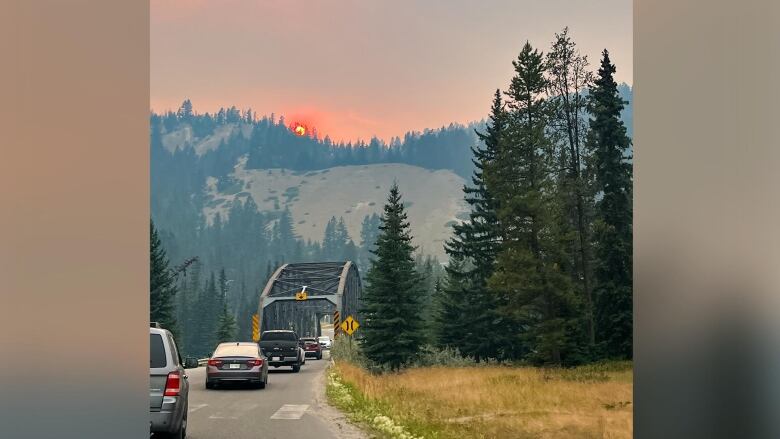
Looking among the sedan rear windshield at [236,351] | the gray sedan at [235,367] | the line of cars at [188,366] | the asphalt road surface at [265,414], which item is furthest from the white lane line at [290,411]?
the sedan rear windshield at [236,351]

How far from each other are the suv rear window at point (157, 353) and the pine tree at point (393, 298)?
77.0ft

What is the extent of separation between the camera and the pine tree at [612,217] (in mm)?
32812

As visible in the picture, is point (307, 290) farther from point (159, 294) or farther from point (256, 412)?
point (256, 412)

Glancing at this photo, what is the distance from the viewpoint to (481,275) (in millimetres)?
37969

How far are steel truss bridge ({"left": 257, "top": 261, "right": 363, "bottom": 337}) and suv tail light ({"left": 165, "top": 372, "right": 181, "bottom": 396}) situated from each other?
204ft

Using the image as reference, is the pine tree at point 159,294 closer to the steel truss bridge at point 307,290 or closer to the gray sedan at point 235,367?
the steel truss bridge at point 307,290

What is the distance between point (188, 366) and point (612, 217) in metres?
17.2

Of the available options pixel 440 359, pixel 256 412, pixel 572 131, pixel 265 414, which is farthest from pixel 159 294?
pixel 265 414

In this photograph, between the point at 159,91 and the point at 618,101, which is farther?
the point at 159,91

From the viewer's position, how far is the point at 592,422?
2262 centimetres

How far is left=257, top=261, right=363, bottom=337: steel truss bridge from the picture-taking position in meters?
78.8
